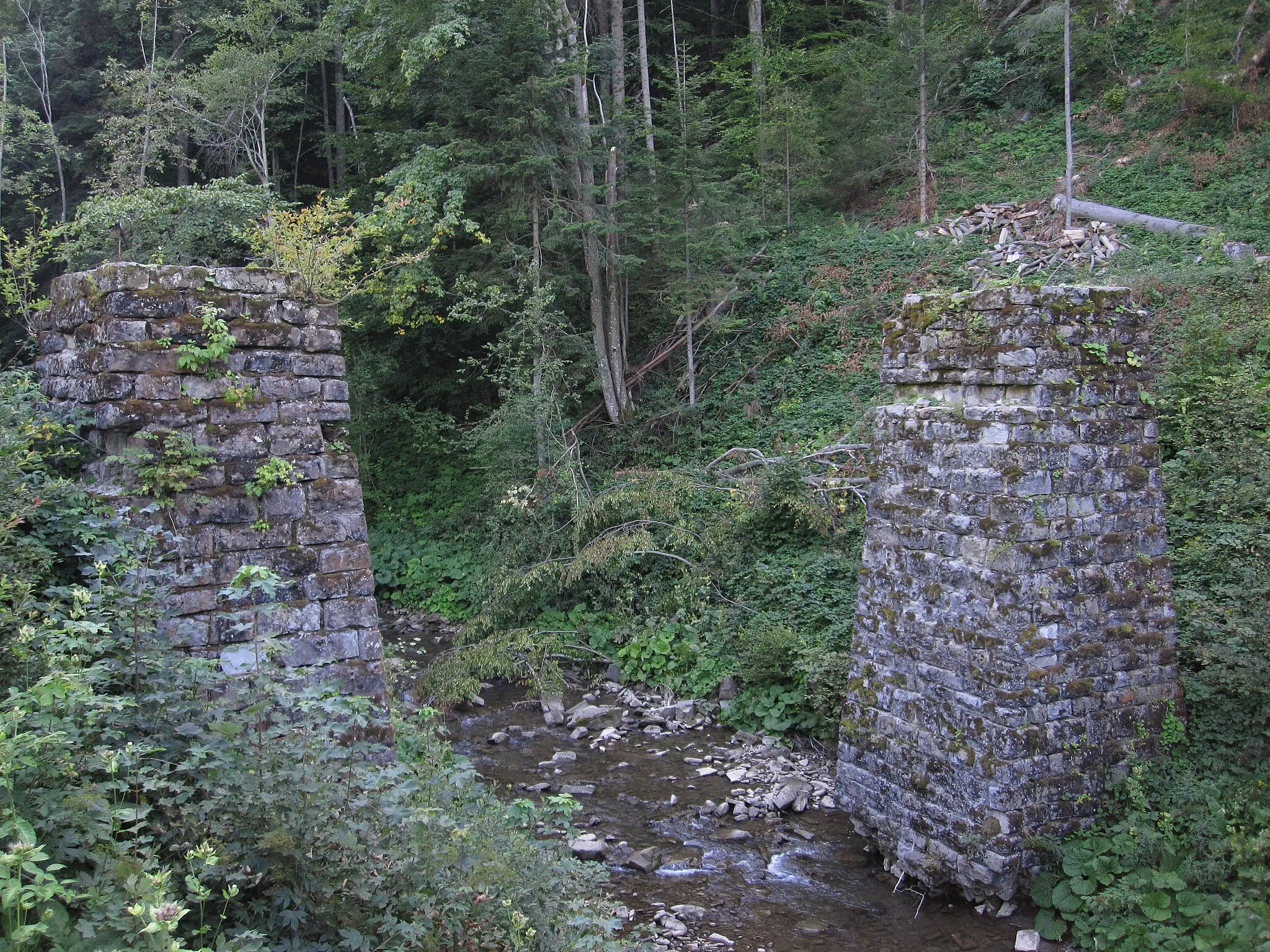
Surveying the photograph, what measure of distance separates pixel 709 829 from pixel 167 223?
1060 centimetres

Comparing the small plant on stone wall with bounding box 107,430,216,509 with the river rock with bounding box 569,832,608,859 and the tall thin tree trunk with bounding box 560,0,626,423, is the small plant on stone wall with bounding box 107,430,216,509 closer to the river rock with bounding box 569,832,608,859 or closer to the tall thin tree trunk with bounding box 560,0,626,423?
the river rock with bounding box 569,832,608,859

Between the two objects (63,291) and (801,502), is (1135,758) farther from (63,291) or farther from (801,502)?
(63,291)

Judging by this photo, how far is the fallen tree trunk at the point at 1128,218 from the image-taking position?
11.9 metres

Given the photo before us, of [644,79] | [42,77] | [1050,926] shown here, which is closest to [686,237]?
[644,79]

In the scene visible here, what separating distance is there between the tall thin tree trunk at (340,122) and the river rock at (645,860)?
44.6ft

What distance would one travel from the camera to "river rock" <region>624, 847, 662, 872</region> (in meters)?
6.32

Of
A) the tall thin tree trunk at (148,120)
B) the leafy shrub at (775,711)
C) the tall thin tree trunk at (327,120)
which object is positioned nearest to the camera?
the leafy shrub at (775,711)

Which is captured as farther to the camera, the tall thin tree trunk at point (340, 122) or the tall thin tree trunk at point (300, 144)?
the tall thin tree trunk at point (300, 144)

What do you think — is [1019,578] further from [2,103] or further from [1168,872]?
[2,103]

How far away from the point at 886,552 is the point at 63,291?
17.8ft

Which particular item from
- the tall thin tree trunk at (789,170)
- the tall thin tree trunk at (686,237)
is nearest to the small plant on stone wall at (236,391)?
the tall thin tree trunk at (686,237)

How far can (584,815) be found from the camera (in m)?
7.14

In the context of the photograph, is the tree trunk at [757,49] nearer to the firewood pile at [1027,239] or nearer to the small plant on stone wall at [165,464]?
the firewood pile at [1027,239]

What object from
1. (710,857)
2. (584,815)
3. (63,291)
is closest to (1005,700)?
(710,857)
